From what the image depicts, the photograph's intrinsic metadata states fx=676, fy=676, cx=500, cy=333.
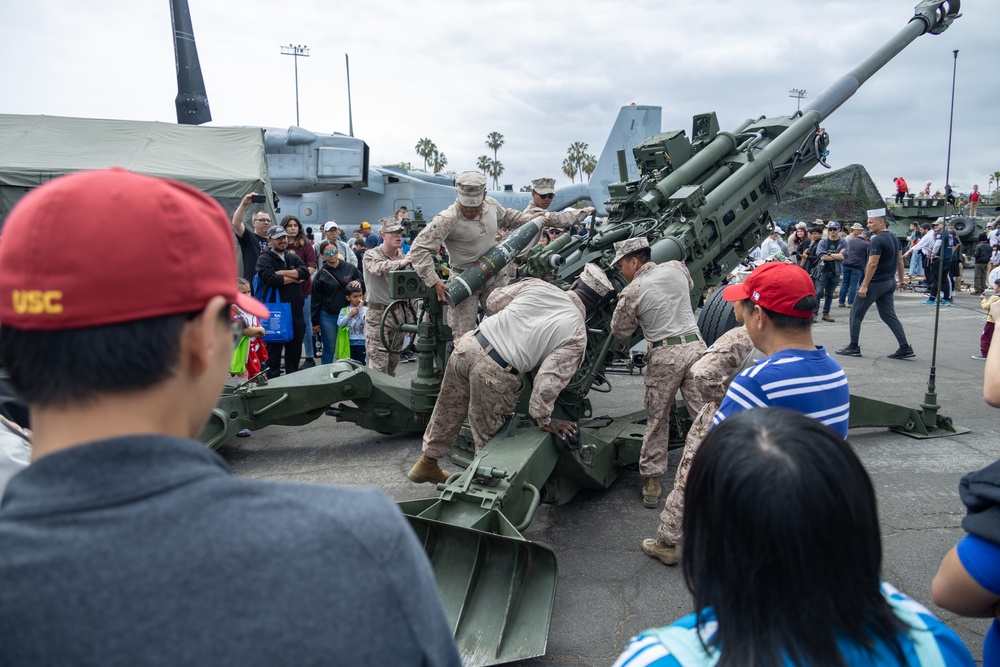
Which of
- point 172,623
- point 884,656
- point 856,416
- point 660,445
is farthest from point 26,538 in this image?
point 856,416

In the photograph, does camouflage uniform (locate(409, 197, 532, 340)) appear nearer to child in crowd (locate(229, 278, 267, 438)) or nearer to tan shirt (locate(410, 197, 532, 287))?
tan shirt (locate(410, 197, 532, 287))

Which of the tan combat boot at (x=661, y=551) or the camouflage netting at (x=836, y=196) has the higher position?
the camouflage netting at (x=836, y=196)

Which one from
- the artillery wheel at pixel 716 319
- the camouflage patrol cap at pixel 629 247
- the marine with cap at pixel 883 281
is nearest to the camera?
the camouflage patrol cap at pixel 629 247

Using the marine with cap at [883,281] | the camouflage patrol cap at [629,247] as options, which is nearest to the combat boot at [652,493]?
the camouflage patrol cap at [629,247]

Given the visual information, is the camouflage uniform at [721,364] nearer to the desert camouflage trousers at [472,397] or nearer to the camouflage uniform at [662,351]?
the camouflage uniform at [662,351]

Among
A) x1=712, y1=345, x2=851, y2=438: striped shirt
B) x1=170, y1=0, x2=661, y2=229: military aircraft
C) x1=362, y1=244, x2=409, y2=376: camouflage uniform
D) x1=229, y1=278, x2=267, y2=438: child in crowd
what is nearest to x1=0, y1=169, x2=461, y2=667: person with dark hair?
x1=712, y1=345, x2=851, y2=438: striped shirt

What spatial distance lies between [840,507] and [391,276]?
4.73 metres

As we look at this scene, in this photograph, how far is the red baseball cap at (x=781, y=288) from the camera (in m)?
2.66

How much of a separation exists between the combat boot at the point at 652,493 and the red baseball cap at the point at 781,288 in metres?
2.16

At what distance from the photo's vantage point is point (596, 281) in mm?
4875

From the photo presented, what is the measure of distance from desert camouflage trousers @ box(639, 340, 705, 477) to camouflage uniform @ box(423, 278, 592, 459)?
0.75 m

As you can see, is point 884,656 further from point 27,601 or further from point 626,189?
point 626,189

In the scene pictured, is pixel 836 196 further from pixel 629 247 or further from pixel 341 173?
pixel 629 247

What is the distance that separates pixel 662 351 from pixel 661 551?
139cm
